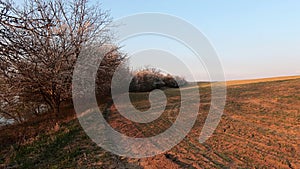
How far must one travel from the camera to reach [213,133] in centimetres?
767

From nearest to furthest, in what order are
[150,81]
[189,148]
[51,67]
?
[189,148] → [51,67] → [150,81]

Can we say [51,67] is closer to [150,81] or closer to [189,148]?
[189,148]

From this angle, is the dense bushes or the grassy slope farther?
the dense bushes

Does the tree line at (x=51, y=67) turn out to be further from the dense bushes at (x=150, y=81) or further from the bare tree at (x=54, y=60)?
the dense bushes at (x=150, y=81)

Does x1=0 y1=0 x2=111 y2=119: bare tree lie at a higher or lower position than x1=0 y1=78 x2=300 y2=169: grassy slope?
higher

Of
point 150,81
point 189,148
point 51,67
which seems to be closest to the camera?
point 189,148

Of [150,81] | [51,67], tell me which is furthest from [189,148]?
[150,81]

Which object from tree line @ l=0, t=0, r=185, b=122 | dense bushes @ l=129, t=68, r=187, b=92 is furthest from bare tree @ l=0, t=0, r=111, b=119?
dense bushes @ l=129, t=68, r=187, b=92

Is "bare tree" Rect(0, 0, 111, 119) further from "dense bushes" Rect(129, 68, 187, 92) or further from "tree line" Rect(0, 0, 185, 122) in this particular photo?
"dense bushes" Rect(129, 68, 187, 92)

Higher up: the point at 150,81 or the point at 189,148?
the point at 150,81

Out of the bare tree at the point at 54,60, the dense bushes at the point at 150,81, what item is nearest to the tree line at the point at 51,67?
the bare tree at the point at 54,60

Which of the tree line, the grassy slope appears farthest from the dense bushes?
the grassy slope

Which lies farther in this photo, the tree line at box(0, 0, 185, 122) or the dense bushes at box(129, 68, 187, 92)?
the dense bushes at box(129, 68, 187, 92)

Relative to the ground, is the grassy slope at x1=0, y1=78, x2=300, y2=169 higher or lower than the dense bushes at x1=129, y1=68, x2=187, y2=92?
lower
